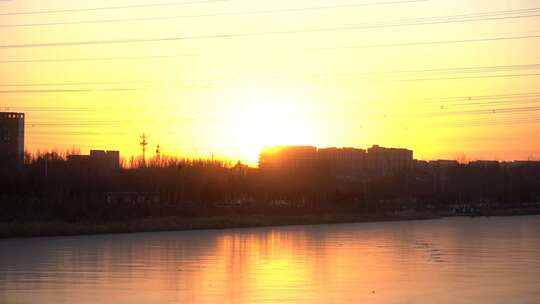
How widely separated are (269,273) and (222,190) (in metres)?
60.1

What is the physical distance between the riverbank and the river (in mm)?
9503

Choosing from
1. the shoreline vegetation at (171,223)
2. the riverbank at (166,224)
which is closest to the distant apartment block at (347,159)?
the shoreline vegetation at (171,223)

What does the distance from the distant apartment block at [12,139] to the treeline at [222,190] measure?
1805 mm

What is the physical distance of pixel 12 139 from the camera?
9219cm

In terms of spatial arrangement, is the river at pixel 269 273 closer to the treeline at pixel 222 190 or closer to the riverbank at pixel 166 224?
the riverbank at pixel 166 224

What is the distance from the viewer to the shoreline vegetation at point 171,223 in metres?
48.4

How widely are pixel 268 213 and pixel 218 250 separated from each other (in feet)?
138

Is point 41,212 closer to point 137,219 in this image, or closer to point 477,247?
point 137,219

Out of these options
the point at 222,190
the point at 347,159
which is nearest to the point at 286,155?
the point at 347,159

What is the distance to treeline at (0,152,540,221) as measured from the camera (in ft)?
201

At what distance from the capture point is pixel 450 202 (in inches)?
4825

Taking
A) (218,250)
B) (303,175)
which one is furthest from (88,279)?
(303,175)

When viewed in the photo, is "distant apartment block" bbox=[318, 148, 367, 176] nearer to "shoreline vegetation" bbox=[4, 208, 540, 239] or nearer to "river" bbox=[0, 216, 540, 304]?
"shoreline vegetation" bbox=[4, 208, 540, 239]

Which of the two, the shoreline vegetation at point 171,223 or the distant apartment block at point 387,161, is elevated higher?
the distant apartment block at point 387,161
